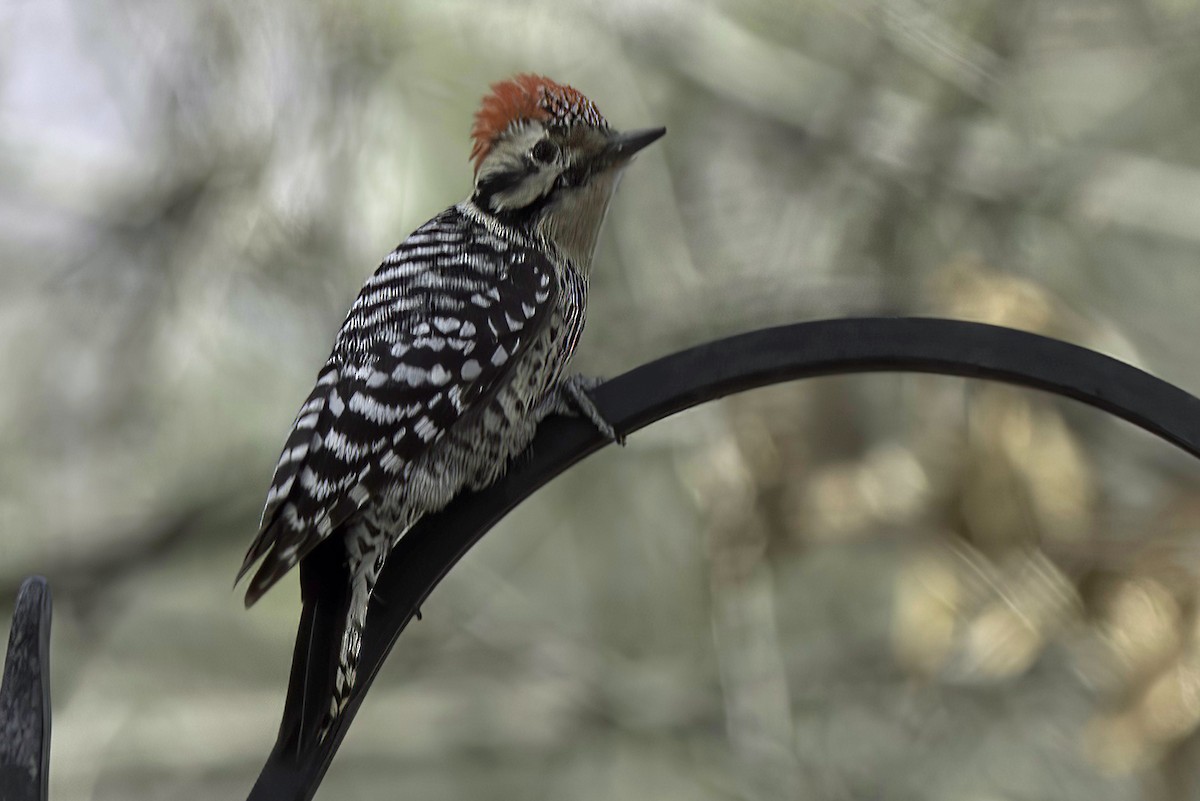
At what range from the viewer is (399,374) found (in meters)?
1.62

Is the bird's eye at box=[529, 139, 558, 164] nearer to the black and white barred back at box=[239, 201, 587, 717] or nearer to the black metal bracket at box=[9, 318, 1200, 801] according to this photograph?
the black and white barred back at box=[239, 201, 587, 717]

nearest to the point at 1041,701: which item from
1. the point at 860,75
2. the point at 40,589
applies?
the point at 860,75

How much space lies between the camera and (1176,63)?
3.65 m

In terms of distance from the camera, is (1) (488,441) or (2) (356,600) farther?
(1) (488,441)

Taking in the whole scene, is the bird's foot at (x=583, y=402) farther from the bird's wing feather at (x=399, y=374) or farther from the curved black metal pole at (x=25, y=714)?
the curved black metal pole at (x=25, y=714)

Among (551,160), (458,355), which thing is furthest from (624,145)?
(458,355)

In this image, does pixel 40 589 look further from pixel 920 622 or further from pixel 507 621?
pixel 920 622

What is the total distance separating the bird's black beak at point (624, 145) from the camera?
183 centimetres

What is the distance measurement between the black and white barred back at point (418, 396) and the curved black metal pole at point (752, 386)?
4 centimetres

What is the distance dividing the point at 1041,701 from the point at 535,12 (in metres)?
2.83

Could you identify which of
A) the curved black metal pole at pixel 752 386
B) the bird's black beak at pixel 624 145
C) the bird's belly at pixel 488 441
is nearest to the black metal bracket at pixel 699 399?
the curved black metal pole at pixel 752 386

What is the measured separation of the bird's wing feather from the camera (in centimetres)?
142

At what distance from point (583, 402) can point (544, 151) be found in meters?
0.60

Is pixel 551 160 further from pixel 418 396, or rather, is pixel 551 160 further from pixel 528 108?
pixel 418 396
